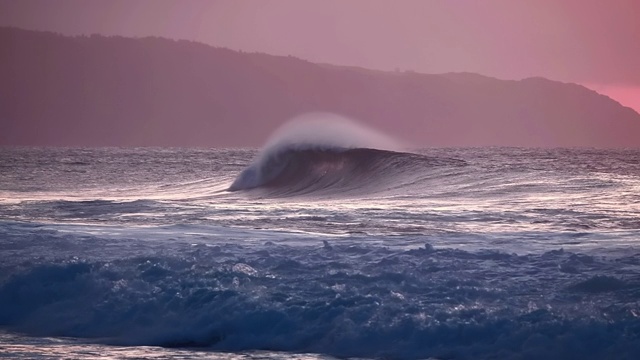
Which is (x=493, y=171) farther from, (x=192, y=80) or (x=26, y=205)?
(x=192, y=80)

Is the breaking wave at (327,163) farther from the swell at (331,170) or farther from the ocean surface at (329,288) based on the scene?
the ocean surface at (329,288)

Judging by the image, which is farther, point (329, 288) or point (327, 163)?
point (327, 163)

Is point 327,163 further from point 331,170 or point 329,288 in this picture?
point 329,288

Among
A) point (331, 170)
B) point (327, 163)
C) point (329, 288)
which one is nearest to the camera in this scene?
point (329, 288)

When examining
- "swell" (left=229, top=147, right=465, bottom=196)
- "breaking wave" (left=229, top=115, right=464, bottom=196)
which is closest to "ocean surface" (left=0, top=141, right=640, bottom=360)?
"swell" (left=229, top=147, right=465, bottom=196)

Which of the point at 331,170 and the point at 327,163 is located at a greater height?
the point at 327,163

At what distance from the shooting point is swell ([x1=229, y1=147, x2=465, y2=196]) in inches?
963

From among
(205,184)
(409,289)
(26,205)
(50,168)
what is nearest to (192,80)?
(50,168)

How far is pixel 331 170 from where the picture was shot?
27688 mm

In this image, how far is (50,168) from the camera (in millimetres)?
41531

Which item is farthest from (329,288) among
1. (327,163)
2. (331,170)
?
(327,163)

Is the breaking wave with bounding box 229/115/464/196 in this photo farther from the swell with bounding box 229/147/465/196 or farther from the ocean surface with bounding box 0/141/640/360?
the ocean surface with bounding box 0/141/640/360

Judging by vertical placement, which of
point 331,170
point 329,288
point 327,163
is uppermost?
point 327,163

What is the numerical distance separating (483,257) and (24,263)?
517 cm
